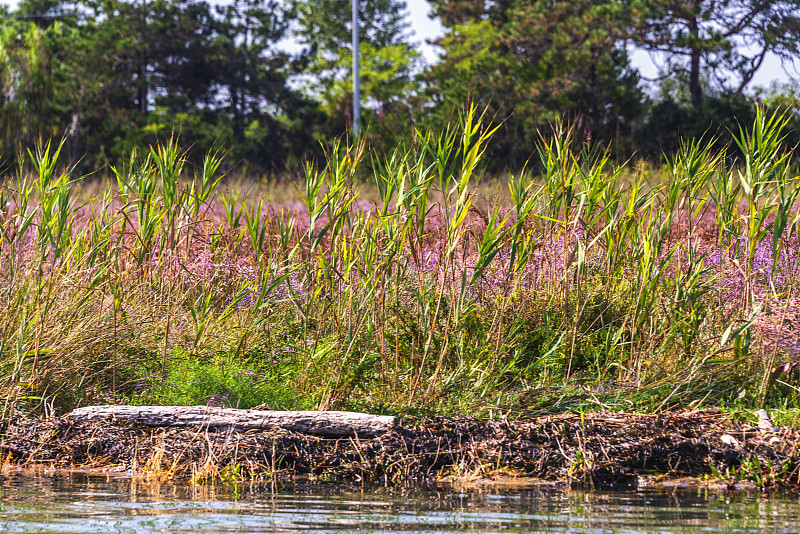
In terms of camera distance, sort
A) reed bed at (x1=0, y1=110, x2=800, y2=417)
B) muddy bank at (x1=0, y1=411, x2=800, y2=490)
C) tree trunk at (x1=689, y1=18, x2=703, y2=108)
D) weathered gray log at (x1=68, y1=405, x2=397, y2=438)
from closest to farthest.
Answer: muddy bank at (x1=0, y1=411, x2=800, y2=490) → weathered gray log at (x1=68, y1=405, x2=397, y2=438) → reed bed at (x1=0, y1=110, x2=800, y2=417) → tree trunk at (x1=689, y1=18, x2=703, y2=108)

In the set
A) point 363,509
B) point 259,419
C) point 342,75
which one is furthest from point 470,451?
point 342,75

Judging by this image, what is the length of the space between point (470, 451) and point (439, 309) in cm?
118

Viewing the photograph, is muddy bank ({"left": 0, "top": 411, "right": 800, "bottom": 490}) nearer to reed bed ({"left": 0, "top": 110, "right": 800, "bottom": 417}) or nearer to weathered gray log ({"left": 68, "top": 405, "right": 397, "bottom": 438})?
weathered gray log ({"left": 68, "top": 405, "right": 397, "bottom": 438})

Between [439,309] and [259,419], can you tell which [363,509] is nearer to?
[259,419]

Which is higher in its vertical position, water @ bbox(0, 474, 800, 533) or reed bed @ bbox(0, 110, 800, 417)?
reed bed @ bbox(0, 110, 800, 417)

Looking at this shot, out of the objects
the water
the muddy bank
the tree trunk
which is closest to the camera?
the water

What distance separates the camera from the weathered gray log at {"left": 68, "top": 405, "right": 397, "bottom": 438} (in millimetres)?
5184

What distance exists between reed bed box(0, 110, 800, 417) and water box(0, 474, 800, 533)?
38.1 inches

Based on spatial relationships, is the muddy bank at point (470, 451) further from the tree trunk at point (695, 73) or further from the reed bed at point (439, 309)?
the tree trunk at point (695, 73)

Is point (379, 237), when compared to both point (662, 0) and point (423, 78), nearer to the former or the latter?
point (662, 0)

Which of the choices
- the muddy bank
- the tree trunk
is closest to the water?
the muddy bank

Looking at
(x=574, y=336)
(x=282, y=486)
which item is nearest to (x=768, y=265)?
(x=574, y=336)

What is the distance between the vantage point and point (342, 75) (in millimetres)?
36406

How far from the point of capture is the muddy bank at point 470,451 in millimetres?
4941
